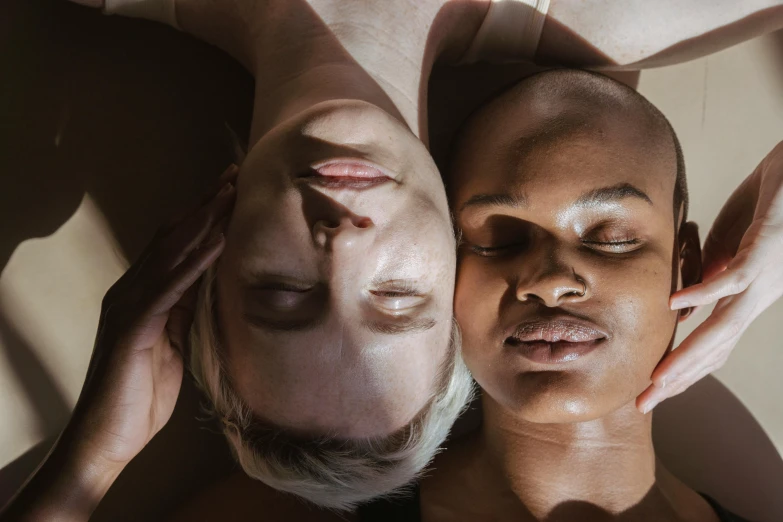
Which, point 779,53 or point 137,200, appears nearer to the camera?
point 137,200

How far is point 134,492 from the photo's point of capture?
5.28 ft

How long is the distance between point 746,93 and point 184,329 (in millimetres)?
1496

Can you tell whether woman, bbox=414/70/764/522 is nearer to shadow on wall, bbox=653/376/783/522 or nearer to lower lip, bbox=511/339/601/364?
lower lip, bbox=511/339/601/364

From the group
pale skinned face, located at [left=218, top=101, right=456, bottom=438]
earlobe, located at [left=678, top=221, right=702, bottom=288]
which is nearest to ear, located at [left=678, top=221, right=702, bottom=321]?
earlobe, located at [left=678, top=221, right=702, bottom=288]

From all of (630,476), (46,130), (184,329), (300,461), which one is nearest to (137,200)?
(46,130)

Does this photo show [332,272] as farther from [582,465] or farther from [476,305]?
[582,465]

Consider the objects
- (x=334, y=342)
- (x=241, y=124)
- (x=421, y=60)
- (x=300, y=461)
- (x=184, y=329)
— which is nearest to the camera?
(x=334, y=342)

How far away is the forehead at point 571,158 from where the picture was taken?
128 cm

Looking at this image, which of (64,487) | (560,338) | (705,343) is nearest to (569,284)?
(560,338)

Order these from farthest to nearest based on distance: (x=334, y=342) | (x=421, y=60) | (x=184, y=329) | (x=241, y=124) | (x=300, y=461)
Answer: (x=241, y=124)
(x=421, y=60)
(x=184, y=329)
(x=300, y=461)
(x=334, y=342)

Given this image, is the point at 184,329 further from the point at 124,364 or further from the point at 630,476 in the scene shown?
the point at 630,476

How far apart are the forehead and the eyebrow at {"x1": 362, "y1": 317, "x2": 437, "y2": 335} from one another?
31 centimetres

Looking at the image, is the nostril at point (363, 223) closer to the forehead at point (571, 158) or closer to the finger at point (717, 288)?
the forehead at point (571, 158)

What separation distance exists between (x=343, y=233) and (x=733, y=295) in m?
0.77
